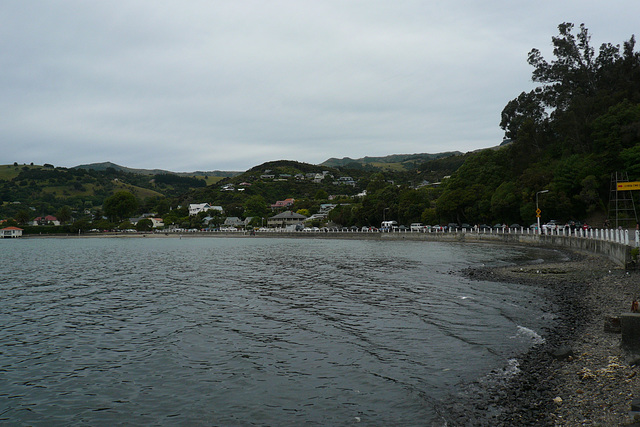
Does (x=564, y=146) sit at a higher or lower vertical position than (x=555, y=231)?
higher

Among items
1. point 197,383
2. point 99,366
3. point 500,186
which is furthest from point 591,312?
point 500,186

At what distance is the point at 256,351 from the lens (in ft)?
43.0

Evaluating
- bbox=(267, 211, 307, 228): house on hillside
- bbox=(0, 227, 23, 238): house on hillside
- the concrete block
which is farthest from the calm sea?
bbox=(0, 227, 23, 238): house on hillside

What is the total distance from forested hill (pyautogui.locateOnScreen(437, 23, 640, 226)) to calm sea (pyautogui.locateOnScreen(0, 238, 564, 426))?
1868 inches

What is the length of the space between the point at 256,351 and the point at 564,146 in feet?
259

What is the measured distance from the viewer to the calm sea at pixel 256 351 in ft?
30.2

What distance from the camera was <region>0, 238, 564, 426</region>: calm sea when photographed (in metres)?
9.20

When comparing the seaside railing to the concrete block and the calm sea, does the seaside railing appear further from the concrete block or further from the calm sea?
the concrete block

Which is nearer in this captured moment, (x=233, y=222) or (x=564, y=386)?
(x=564, y=386)

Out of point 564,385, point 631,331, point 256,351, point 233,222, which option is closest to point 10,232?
point 233,222

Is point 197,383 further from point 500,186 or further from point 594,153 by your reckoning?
point 500,186

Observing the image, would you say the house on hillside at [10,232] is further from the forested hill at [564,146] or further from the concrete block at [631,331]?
the concrete block at [631,331]

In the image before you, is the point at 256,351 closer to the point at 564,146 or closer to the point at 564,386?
the point at 564,386

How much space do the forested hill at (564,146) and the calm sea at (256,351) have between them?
47.5 metres
